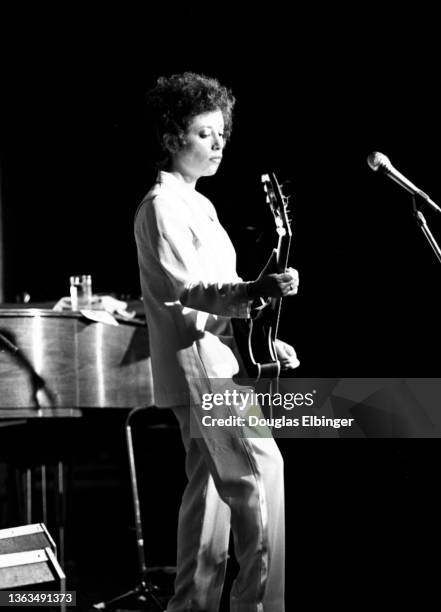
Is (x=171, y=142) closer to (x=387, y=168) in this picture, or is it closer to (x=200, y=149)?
(x=200, y=149)

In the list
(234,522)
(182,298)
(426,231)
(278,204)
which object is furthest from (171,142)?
(234,522)

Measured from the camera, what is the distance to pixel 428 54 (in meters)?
3.89

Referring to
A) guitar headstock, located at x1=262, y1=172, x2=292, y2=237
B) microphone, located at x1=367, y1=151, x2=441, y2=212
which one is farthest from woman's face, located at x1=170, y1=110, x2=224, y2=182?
microphone, located at x1=367, y1=151, x2=441, y2=212

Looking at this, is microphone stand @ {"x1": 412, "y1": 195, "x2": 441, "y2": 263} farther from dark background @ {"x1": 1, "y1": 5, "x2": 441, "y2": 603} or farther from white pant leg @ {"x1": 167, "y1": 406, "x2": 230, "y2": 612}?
white pant leg @ {"x1": 167, "y1": 406, "x2": 230, "y2": 612}

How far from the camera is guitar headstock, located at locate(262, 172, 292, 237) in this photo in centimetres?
231

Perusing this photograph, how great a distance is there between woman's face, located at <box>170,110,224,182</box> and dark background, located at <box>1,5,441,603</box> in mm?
208

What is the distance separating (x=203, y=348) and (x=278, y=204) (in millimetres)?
440

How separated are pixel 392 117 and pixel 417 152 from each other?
9.1 inches

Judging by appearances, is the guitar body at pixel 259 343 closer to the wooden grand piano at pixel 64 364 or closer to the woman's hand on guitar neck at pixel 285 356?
the woman's hand on guitar neck at pixel 285 356

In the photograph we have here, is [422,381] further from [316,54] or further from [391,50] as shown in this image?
[316,54]

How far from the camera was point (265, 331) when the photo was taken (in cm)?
236

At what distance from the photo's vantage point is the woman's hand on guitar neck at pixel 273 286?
7.13 feet

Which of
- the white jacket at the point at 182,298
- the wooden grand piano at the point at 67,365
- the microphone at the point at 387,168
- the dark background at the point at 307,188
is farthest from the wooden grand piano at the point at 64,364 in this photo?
the microphone at the point at 387,168

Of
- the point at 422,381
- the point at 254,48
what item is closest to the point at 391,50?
the point at 254,48
